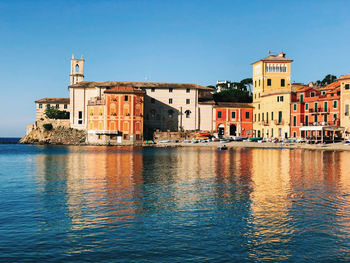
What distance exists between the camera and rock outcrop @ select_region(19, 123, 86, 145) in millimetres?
102000

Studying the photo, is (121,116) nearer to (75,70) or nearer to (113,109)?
(113,109)

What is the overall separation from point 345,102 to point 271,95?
21.8 m

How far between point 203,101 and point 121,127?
25365 mm

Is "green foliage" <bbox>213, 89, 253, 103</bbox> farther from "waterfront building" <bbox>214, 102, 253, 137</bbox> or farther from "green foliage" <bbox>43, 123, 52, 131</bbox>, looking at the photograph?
"green foliage" <bbox>43, 123, 52, 131</bbox>

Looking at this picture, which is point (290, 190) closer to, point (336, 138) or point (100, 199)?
point (100, 199)

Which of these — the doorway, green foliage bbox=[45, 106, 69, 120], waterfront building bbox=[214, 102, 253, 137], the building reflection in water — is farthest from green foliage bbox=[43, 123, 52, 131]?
the building reflection in water

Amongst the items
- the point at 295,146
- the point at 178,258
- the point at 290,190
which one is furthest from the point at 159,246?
the point at 295,146

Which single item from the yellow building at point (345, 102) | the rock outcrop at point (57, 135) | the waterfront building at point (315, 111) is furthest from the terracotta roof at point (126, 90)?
the yellow building at point (345, 102)

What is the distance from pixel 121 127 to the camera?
92.7 metres

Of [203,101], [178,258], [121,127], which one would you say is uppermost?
[203,101]

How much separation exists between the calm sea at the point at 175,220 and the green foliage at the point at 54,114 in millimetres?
82526

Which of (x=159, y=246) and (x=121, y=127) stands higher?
(x=121, y=127)

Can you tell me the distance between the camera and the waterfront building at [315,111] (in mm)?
75688

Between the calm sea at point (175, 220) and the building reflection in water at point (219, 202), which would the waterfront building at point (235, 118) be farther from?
the calm sea at point (175, 220)
